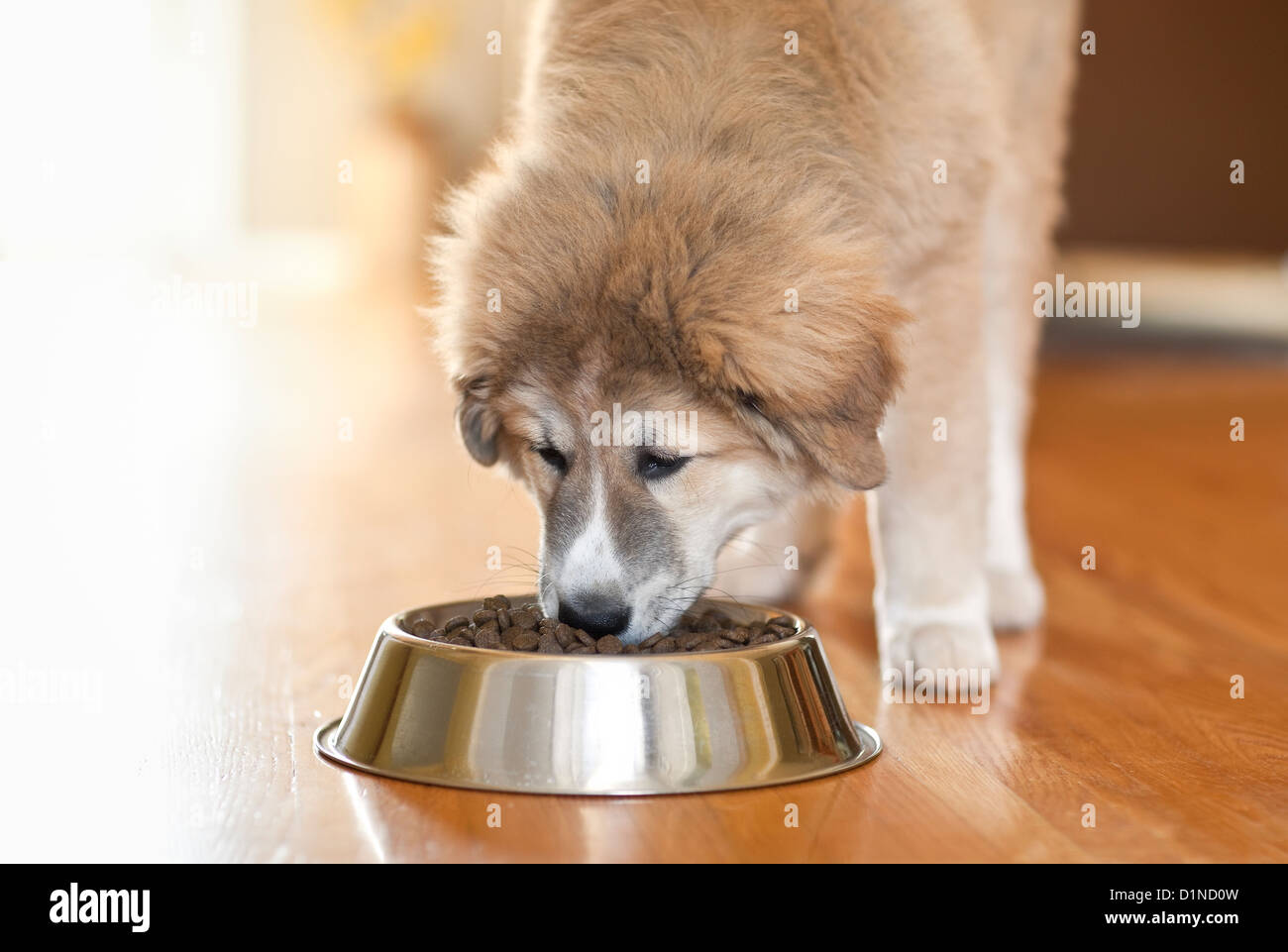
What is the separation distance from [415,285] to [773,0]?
10378mm

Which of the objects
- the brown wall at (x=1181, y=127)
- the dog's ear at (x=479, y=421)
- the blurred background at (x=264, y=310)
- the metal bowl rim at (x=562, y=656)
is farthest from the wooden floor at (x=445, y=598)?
the brown wall at (x=1181, y=127)

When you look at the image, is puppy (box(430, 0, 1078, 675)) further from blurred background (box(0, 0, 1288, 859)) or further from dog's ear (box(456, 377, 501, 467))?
blurred background (box(0, 0, 1288, 859))

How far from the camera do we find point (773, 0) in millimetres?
2385

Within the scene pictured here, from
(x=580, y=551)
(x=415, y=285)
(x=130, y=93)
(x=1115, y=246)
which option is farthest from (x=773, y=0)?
(x=130, y=93)

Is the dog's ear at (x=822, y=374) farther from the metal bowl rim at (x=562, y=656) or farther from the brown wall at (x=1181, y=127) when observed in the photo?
the brown wall at (x=1181, y=127)

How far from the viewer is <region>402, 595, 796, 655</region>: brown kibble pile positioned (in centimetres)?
206

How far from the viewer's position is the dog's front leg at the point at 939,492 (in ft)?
8.52

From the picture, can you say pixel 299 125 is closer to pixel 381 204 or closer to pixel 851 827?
pixel 381 204

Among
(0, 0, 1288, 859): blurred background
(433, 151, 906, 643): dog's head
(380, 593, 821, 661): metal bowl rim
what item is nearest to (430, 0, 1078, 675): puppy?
(433, 151, 906, 643): dog's head

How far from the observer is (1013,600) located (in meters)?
3.13

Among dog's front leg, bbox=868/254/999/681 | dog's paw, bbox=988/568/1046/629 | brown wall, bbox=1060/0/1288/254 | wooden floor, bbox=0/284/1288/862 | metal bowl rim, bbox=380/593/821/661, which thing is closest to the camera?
wooden floor, bbox=0/284/1288/862

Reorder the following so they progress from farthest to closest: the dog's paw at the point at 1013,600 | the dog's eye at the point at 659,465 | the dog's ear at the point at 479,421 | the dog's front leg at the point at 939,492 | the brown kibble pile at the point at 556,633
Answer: the dog's paw at the point at 1013,600, the dog's front leg at the point at 939,492, the dog's ear at the point at 479,421, the dog's eye at the point at 659,465, the brown kibble pile at the point at 556,633

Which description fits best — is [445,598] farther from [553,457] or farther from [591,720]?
[591,720]
